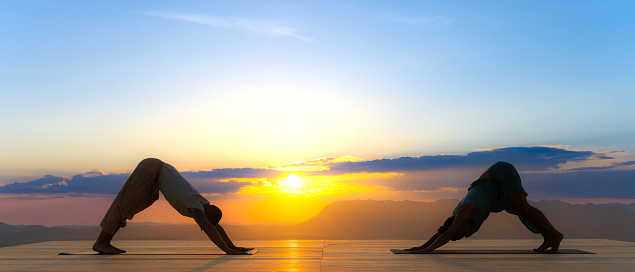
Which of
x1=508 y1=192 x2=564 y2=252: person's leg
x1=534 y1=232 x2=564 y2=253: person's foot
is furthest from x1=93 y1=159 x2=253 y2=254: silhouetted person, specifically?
x1=534 y1=232 x2=564 y2=253: person's foot

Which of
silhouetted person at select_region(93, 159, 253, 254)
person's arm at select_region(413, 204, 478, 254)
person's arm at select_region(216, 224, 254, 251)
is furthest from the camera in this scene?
person's arm at select_region(216, 224, 254, 251)

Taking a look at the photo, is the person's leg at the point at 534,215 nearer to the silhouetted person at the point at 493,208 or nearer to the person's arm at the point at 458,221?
the silhouetted person at the point at 493,208

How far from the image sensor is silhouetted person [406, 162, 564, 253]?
22.8 feet

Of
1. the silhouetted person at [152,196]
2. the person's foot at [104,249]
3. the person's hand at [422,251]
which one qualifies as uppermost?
the silhouetted person at [152,196]

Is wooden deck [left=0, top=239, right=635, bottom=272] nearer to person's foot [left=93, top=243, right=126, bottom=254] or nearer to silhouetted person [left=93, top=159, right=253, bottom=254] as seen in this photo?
person's foot [left=93, top=243, right=126, bottom=254]

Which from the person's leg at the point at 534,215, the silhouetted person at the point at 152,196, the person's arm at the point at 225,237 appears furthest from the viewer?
the person's arm at the point at 225,237


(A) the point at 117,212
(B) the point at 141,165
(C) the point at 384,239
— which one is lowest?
(C) the point at 384,239

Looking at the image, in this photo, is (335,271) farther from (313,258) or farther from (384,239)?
(384,239)

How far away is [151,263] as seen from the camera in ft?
20.0

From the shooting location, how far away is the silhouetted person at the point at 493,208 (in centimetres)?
696

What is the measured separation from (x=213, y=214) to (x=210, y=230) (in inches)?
10.7

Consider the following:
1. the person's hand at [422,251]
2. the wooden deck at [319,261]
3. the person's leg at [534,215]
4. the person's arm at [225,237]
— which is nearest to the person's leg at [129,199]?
the wooden deck at [319,261]

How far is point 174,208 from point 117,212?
869 millimetres

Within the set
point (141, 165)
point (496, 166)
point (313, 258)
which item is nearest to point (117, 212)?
point (141, 165)
